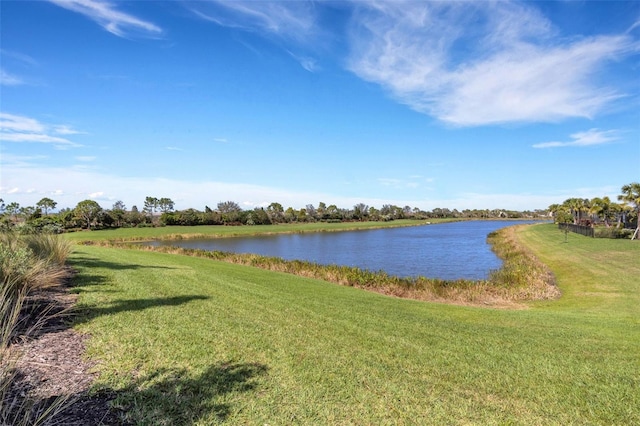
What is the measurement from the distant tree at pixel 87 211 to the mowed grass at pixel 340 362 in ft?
232

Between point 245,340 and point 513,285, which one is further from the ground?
point 245,340

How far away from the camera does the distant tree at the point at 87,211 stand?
67.7 meters

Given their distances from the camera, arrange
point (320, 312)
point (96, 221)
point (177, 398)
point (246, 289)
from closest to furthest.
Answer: point (177, 398)
point (320, 312)
point (246, 289)
point (96, 221)

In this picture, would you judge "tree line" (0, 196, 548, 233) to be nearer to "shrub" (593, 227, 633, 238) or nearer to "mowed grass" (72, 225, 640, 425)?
"mowed grass" (72, 225, 640, 425)

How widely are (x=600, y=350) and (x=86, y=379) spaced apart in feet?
25.3

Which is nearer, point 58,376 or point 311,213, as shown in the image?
point 58,376

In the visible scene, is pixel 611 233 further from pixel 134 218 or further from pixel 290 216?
pixel 290 216

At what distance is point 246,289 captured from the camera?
9953mm

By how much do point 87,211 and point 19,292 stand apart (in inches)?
2895

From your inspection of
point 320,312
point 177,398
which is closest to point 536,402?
point 177,398

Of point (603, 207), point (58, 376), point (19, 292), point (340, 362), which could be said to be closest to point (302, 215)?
point (603, 207)

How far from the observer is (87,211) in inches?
2687

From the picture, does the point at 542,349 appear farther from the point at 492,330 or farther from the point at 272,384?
the point at 272,384

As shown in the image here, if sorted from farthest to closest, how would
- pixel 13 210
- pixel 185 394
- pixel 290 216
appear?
pixel 290 216 < pixel 13 210 < pixel 185 394
